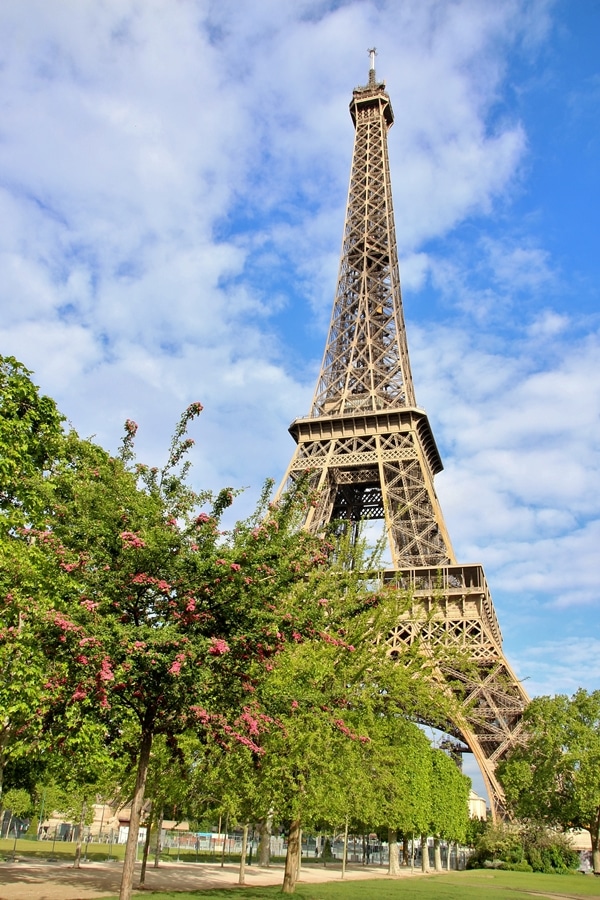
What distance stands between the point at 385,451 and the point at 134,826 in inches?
1693

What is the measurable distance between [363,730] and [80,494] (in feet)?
34.0

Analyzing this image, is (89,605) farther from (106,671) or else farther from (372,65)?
(372,65)

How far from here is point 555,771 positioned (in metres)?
44.1

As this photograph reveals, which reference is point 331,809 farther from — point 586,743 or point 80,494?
point 586,743

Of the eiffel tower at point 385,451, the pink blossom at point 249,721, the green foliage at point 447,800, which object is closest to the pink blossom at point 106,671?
the pink blossom at point 249,721

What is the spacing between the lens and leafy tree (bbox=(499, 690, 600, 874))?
4362 cm

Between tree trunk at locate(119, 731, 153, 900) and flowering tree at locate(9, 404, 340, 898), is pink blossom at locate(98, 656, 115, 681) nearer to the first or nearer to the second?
flowering tree at locate(9, 404, 340, 898)

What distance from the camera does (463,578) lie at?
45.2m

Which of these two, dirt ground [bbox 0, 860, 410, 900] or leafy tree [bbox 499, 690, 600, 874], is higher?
leafy tree [bbox 499, 690, 600, 874]

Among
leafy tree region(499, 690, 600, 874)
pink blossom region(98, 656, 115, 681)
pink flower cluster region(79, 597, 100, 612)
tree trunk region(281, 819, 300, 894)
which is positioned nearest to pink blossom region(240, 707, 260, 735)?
pink blossom region(98, 656, 115, 681)

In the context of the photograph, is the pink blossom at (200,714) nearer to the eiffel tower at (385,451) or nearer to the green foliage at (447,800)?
the eiffel tower at (385,451)

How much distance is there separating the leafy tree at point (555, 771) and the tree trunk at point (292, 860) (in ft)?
89.7

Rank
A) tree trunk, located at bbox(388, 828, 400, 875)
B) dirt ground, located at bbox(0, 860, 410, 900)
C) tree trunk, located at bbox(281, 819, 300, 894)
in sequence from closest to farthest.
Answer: dirt ground, located at bbox(0, 860, 410, 900) → tree trunk, located at bbox(281, 819, 300, 894) → tree trunk, located at bbox(388, 828, 400, 875)

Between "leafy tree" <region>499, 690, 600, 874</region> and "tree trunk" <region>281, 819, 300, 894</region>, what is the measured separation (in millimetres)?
27343
